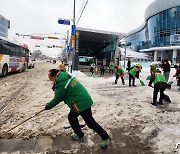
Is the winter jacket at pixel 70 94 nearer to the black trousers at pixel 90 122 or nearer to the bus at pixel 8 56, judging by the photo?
the black trousers at pixel 90 122

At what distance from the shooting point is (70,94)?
11.5 ft

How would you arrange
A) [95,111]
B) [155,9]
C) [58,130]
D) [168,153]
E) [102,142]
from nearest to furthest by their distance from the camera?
1. [168,153]
2. [102,142]
3. [58,130]
4. [95,111]
5. [155,9]

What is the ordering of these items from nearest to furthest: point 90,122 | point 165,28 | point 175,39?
point 90,122 < point 175,39 < point 165,28

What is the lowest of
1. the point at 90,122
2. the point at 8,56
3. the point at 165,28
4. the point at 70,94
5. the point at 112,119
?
the point at 112,119

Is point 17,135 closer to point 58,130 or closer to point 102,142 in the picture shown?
point 58,130

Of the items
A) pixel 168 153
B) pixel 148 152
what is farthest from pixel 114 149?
pixel 168 153

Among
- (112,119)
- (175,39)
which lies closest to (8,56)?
(112,119)

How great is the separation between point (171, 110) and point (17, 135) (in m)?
4.63

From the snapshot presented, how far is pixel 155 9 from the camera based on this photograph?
6109 cm

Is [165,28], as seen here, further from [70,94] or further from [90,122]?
[70,94]

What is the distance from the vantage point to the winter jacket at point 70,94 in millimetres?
3406

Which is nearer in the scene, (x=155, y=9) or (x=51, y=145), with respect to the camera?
(x=51, y=145)

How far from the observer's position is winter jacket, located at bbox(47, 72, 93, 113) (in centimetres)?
341

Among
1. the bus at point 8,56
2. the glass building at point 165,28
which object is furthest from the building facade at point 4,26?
the bus at point 8,56
